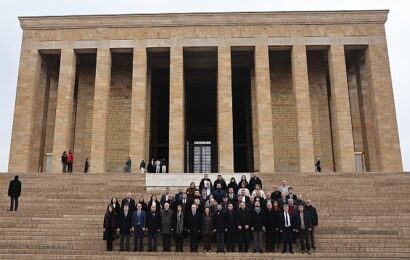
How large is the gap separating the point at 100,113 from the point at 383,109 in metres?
15.3

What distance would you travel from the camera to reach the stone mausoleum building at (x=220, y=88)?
2408 cm

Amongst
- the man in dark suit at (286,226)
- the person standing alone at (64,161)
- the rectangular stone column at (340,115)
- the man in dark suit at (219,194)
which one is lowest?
the man in dark suit at (286,226)

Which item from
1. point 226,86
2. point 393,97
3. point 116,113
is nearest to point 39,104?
point 116,113

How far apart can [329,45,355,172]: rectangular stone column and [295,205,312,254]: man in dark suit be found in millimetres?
13686

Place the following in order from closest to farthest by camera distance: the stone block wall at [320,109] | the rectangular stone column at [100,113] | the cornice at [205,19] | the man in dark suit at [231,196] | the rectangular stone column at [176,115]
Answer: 1. the man in dark suit at [231,196]
2. the rectangular stone column at [176,115]
3. the rectangular stone column at [100,113]
4. the cornice at [205,19]
5. the stone block wall at [320,109]

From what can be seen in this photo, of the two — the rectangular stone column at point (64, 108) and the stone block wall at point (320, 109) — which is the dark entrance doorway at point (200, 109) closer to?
the stone block wall at point (320, 109)

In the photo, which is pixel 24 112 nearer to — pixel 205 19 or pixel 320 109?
pixel 205 19

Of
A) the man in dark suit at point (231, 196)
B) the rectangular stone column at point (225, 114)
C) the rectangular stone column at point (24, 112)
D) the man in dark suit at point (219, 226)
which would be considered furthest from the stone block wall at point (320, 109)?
the man in dark suit at point (219, 226)

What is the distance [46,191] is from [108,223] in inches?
254

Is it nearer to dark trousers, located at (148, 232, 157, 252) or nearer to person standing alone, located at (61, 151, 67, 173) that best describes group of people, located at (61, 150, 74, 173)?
person standing alone, located at (61, 151, 67, 173)

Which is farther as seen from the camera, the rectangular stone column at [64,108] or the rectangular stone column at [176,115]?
the rectangular stone column at [64,108]

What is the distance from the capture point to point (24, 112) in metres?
24.8

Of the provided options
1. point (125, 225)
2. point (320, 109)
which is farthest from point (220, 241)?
point (320, 109)

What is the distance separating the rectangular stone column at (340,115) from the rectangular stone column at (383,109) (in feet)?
4.80
